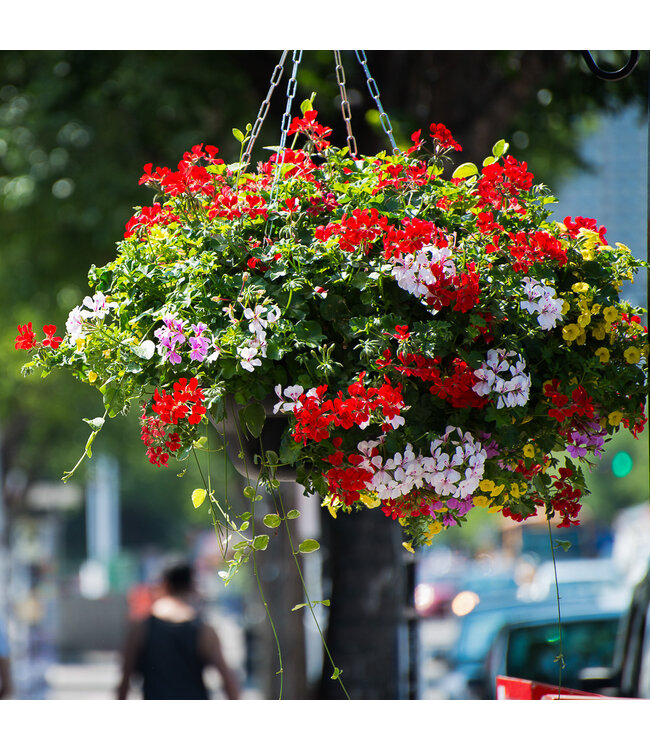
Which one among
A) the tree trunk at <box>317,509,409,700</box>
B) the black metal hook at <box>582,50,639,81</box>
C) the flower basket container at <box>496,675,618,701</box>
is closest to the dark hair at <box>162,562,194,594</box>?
the tree trunk at <box>317,509,409,700</box>

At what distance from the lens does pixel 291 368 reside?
1565 millimetres

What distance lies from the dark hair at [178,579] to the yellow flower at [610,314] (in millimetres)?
3942

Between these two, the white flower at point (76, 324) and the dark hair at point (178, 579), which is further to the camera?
the dark hair at point (178, 579)

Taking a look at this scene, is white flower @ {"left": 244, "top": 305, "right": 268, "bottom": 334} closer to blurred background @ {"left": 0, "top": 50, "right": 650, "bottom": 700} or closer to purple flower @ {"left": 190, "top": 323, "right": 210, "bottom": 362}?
purple flower @ {"left": 190, "top": 323, "right": 210, "bottom": 362}

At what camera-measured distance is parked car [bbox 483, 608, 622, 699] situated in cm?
493

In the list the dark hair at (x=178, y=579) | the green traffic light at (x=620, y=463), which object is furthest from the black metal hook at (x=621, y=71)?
the dark hair at (x=178, y=579)

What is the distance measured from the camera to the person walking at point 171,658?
458cm

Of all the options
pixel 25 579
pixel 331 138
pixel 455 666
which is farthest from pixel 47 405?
pixel 25 579

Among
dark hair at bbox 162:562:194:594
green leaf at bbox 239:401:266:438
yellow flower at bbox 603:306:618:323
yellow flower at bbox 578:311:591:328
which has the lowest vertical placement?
dark hair at bbox 162:562:194:594

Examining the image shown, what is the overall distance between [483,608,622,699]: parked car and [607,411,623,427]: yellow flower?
2.90 meters

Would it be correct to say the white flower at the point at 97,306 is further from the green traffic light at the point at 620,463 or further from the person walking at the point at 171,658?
the green traffic light at the point at 620,463

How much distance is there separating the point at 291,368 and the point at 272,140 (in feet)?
14.3

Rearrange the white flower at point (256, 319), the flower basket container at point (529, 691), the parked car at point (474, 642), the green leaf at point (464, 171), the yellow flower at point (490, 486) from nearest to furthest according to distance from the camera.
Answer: the white flower at point (256, 319) → the yellow flower at point (490, 486) → the green leaf at point (464, 171) → the flower basket container at point (529, 691) → the parked car at point (474, 642)

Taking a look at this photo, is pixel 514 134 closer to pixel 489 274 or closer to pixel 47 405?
pixel 489 274
